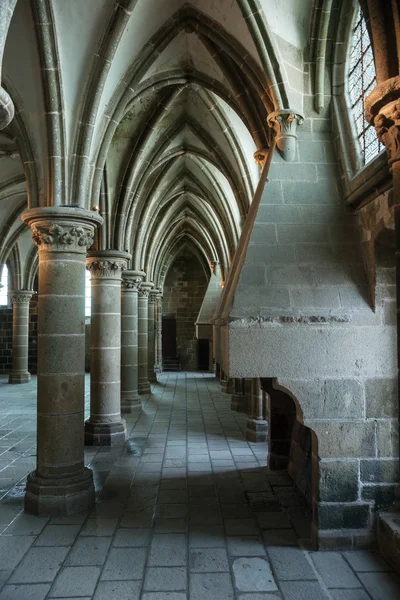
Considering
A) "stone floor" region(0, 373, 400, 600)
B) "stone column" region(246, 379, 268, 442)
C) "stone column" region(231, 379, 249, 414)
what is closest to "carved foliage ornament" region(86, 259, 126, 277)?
"stone floor" region(0, 373, 400, 600)

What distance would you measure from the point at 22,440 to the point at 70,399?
351 centimetres

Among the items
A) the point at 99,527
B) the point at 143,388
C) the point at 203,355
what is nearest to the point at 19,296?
the point at 143,388

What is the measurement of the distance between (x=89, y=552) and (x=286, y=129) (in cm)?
422

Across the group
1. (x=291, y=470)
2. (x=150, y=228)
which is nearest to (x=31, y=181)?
(x=291, y=470)

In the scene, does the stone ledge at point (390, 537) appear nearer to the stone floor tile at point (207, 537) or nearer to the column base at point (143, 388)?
the stone floor tile at point (207, 537)

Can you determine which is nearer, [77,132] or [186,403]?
[77,132]

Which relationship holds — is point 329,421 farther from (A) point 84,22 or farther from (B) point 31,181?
(A) point 84,22

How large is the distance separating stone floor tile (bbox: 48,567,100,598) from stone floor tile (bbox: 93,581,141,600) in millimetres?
61

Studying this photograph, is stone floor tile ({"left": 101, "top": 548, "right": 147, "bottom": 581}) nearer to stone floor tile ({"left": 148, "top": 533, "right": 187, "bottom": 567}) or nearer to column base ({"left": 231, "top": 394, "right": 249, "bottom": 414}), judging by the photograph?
stone floor tile ({"left": 148, "top": 533, "right": 187, "bottom": 567})

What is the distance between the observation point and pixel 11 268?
647 inches

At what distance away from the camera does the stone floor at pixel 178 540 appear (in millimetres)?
3334

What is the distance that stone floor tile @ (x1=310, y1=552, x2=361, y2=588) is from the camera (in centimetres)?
336

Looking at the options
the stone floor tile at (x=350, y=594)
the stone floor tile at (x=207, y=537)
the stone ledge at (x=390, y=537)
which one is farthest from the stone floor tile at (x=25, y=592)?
the stone ledge at (x=390, y=537)

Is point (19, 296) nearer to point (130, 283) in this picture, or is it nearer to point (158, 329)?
point (158, 329)
